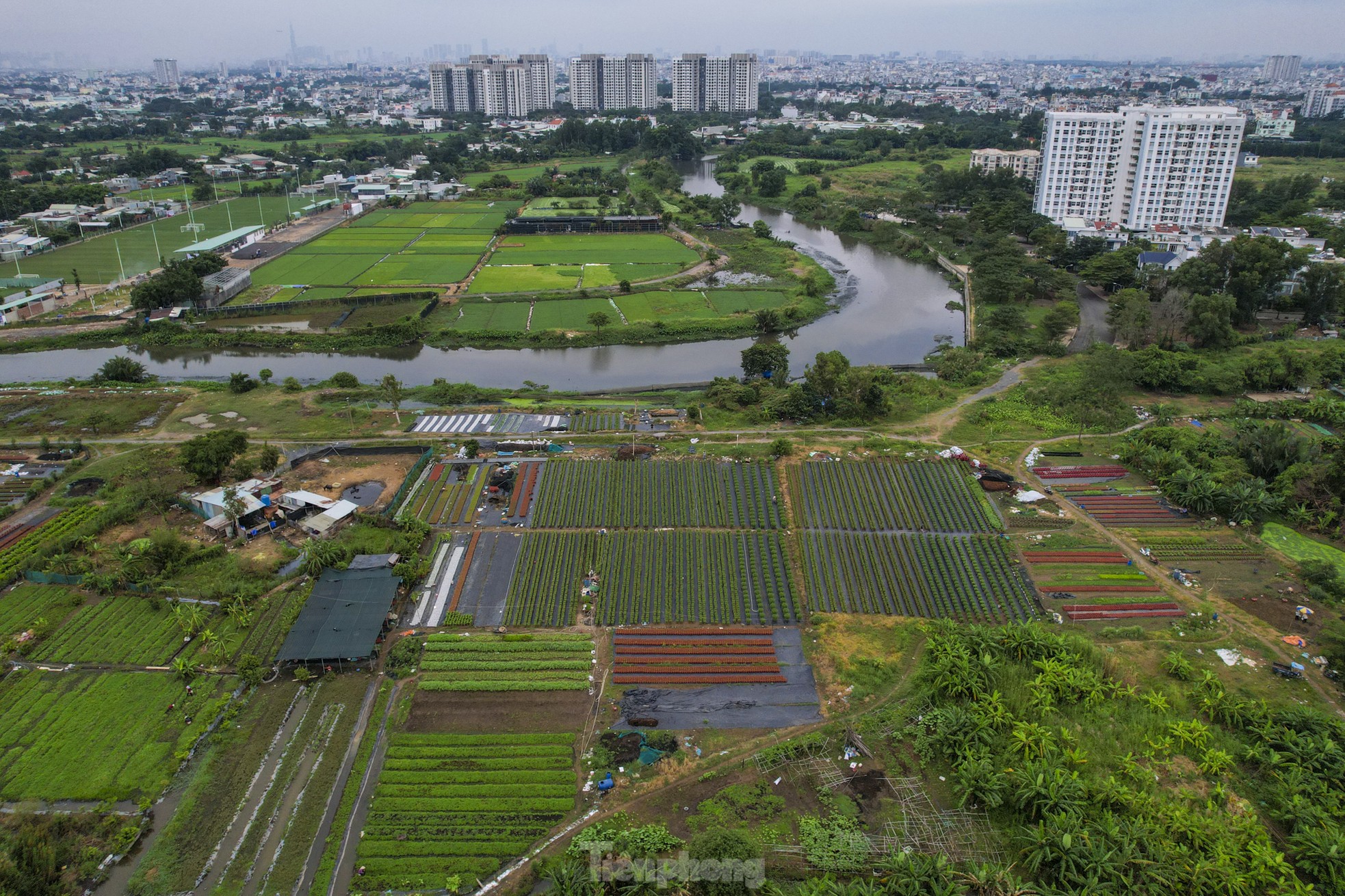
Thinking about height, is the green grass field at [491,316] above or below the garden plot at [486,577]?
above

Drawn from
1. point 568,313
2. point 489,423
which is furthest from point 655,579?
point 568,313

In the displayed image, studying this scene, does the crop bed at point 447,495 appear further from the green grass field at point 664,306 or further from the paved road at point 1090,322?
the paved road at point 1090,322

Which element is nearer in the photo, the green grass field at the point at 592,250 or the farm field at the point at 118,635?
the farm field at the point at 118,635

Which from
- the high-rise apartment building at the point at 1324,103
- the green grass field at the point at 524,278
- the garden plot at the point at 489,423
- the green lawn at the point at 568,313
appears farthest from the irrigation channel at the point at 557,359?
the high-rise apartment building at the point at 1324,103

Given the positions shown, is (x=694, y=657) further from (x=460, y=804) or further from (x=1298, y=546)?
(x=1298, y=546)

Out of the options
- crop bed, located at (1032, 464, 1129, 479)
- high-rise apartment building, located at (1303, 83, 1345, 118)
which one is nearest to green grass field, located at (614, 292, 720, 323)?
crop bed, located at (1032, 464, 1129, 479)

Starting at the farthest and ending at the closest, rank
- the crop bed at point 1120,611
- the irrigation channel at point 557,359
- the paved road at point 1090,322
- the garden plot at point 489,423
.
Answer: the paved road at point 1090,322 < the irrigation channel at point 557,359 < the garden plot at point 489,423 < the crop bed at point 1120,611

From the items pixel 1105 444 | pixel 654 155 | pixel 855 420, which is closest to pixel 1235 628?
pixel 1105 444
